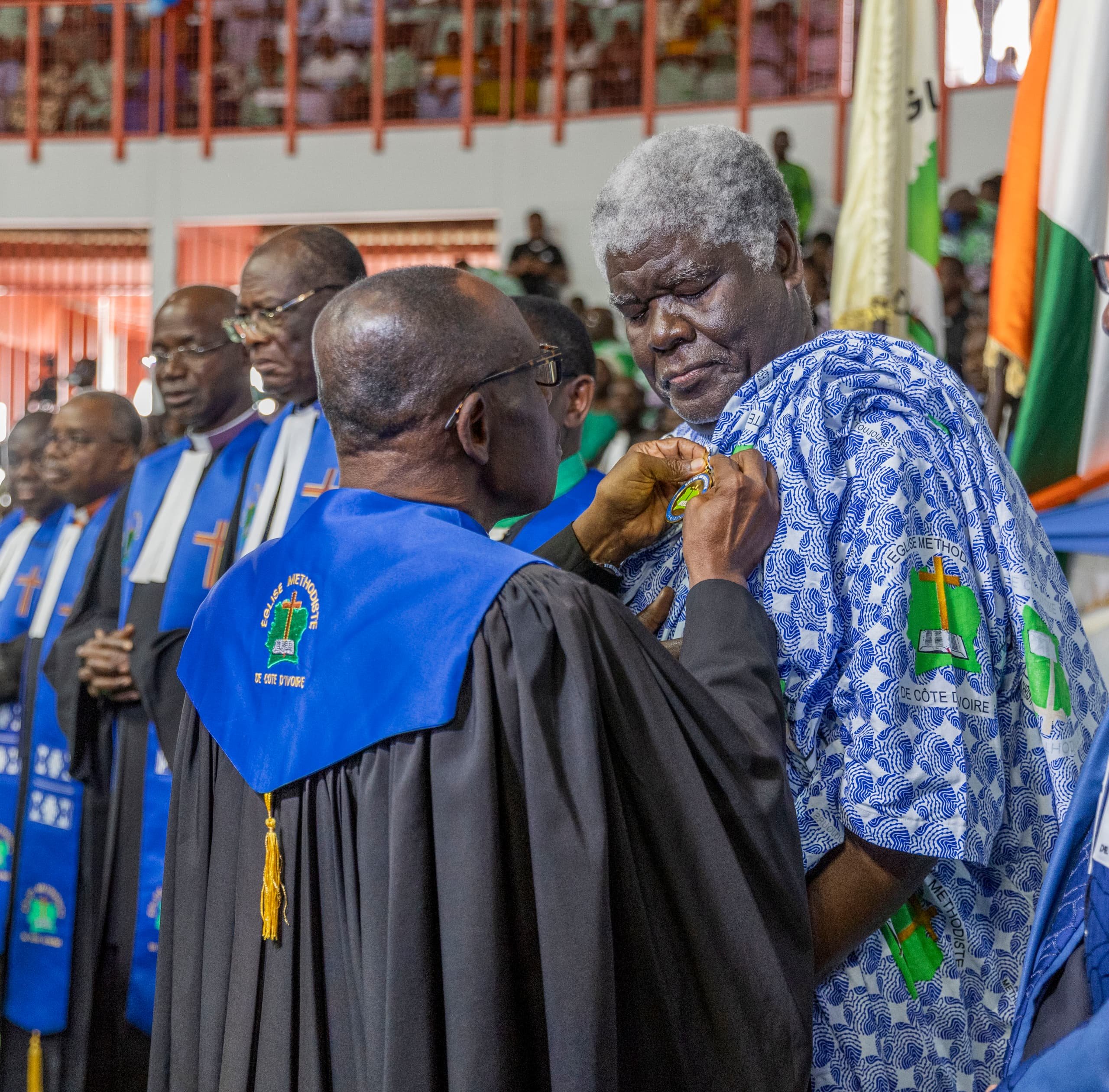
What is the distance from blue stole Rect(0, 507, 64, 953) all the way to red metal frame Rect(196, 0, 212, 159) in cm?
752

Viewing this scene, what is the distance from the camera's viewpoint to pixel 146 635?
3713mm

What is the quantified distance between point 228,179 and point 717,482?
35.8ft

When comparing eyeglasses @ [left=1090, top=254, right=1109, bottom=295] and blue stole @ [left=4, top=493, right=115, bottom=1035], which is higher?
eyeglasses @ [left=1090, top=254, right=1109, bottom=295]

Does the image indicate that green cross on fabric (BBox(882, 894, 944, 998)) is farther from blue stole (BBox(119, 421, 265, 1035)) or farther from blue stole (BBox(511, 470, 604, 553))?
blue stole (BBox(119, 421, 265, 1035))

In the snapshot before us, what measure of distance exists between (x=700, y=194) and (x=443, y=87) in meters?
10.4

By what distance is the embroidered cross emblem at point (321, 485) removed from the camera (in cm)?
343

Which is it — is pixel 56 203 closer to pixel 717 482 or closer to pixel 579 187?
pixel 579 187

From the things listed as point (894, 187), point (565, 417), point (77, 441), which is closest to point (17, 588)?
point (77, 441)

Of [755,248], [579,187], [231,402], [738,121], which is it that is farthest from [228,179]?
[755,248]

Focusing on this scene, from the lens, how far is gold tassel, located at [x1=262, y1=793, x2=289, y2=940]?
166cm

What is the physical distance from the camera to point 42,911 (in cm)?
420

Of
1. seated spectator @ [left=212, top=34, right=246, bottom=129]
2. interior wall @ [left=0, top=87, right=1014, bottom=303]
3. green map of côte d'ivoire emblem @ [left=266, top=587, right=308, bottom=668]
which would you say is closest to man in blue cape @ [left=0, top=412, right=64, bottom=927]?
green map of côte d'ivoire emblem @ [left=266, top=587, right=308, bottom=668]

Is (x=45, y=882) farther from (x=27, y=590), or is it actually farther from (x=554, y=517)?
(x=554, y=517)

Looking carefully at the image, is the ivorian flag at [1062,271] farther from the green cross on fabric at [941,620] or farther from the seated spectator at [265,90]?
the seated spectator at [265,90]
